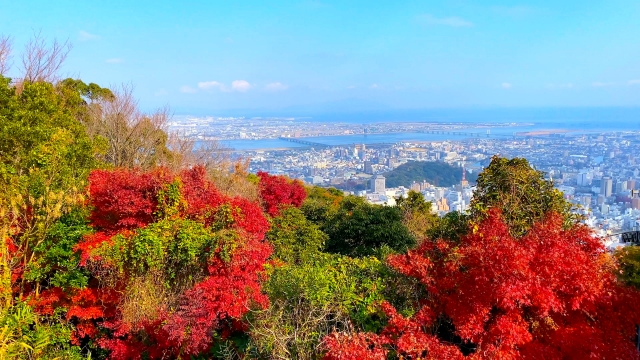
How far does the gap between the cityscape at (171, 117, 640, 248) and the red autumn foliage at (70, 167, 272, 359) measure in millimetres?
5248

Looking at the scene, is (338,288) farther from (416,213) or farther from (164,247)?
(416,213)

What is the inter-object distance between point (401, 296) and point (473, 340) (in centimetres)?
244

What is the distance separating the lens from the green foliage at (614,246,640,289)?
718 centimetres

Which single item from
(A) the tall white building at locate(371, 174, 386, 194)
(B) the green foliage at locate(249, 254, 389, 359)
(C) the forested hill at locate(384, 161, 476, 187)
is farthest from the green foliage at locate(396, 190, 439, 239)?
(C) the forested hill at locate(384, 161, 476, 187)

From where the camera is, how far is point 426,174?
38781 mm

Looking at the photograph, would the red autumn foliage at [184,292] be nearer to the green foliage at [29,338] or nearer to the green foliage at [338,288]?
the green foliage at [29,338]

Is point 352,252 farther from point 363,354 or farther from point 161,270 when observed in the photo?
point 363,354

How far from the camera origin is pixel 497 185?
7.79 metres

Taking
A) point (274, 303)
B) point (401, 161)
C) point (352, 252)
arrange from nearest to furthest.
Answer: point (274, 303), point (352, 252), point (401, 161)

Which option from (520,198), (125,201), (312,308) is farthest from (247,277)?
(520,198)

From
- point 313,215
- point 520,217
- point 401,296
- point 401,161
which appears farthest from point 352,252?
point 401,161

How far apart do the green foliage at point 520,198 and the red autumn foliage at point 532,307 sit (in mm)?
1188

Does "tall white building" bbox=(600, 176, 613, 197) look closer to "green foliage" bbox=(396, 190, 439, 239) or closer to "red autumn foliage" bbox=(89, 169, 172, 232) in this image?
"green foliage" bbox=(396, 190, 439, 239)

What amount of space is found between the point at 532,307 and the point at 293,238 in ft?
27.4
